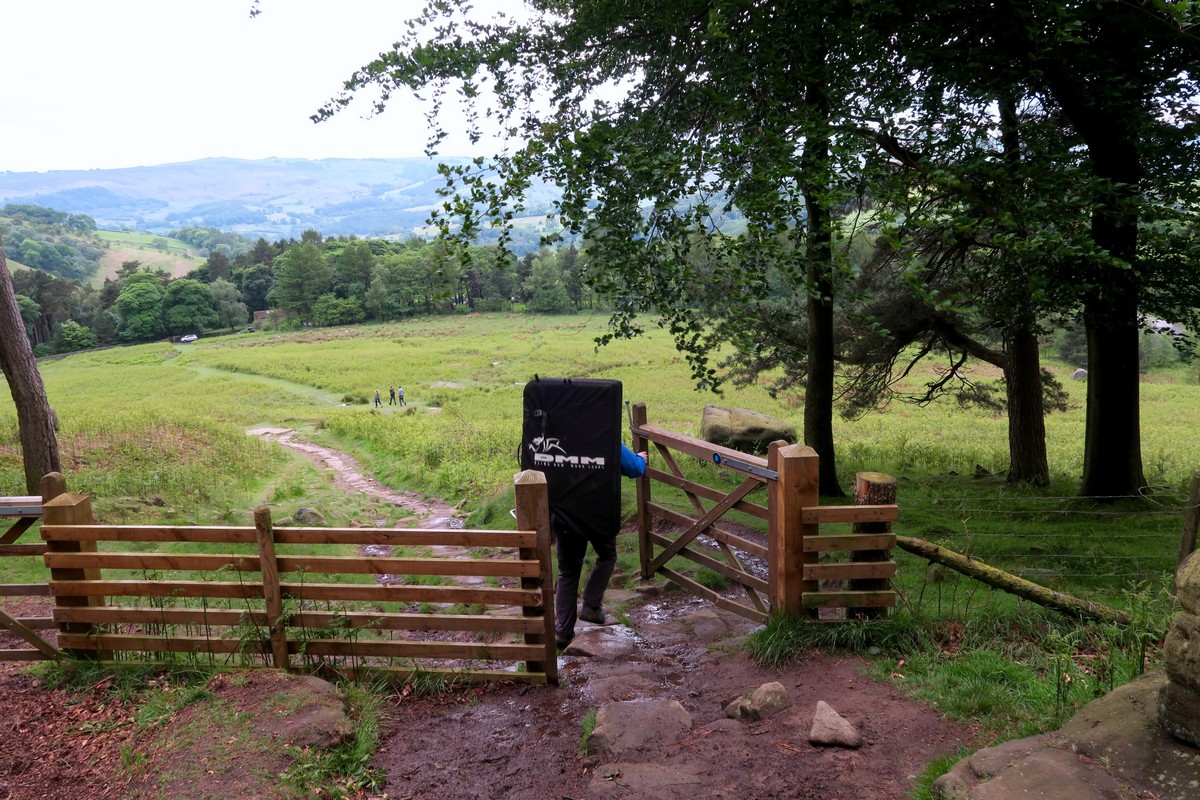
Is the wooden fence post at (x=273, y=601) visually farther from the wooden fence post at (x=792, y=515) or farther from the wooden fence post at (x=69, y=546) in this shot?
the wooden fence post at (x=792, y=515)

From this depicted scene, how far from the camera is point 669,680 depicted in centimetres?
601

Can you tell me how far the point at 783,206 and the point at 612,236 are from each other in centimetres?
222

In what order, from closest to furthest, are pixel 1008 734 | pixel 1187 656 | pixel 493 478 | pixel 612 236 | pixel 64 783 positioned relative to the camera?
pixel 1187 656
pixel 1008 734
pixel 64 783
pixel 612 236
pixel 493 478

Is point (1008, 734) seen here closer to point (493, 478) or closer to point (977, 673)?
point (977, 673)

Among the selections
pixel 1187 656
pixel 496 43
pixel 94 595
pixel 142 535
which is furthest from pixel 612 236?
pixel 1187 656

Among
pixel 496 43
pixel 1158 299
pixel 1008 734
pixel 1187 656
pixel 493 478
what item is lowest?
pixel 493 478

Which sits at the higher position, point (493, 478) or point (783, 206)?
point (783, 206)

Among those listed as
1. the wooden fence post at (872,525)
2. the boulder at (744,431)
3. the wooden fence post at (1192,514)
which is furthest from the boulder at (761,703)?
the boulder at (744,431)

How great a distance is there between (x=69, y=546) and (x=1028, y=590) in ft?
23.8

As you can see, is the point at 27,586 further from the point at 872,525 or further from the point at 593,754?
the point at 872,525

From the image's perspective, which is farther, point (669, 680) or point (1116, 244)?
point (1116, 244)

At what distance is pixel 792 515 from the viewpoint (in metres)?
5.93

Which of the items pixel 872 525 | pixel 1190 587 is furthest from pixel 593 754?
pixel 1190 587

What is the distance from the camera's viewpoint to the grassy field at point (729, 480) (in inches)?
204
